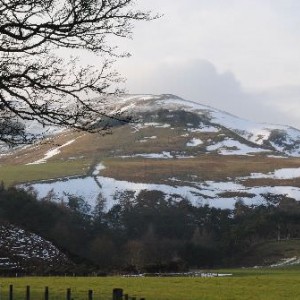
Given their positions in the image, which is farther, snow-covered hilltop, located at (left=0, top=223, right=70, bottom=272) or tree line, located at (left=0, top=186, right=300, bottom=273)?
tree line, located at (left=0, top=186, right=300, bottom=273)

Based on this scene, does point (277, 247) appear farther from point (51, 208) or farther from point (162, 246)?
point (51, 208)

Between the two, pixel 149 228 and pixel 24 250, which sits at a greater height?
pixel 149 228

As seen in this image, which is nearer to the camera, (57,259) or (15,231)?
(57,259)

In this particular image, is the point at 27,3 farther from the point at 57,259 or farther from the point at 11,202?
the point at 11,202

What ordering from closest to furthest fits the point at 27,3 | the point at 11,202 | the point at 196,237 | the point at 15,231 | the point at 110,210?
the point at 27,3, the point at 15,231, the point at 11,202, the point at 196,237, the point at 110,210

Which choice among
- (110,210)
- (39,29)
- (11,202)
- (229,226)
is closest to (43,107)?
(39,29)

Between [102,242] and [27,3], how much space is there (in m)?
117

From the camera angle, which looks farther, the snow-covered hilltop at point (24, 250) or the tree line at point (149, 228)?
the tree line at point (149, 228)

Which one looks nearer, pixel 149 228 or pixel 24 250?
pixel 24 250

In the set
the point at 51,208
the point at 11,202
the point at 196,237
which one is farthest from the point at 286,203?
the point at 11,202

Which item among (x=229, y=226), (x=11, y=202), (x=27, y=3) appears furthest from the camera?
(x=229, y=226)

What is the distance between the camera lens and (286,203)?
199000mm

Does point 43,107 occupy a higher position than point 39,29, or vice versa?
point 39,29

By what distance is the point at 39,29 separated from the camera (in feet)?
46.1
